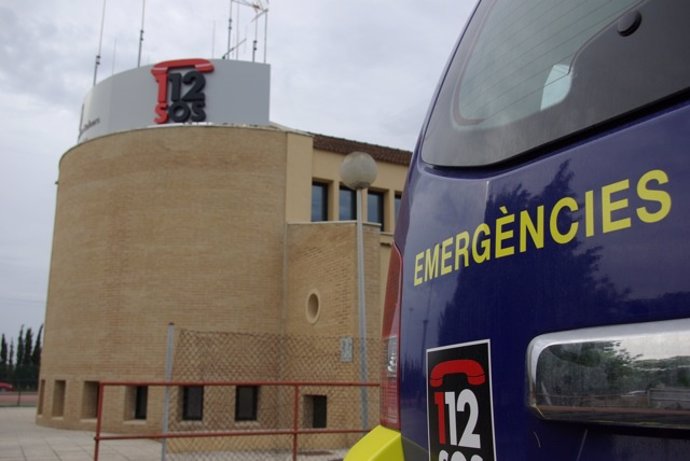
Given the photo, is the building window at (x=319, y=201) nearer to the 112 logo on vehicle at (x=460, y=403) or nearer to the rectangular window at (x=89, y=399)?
the rectangular window at (x=89, y=399)

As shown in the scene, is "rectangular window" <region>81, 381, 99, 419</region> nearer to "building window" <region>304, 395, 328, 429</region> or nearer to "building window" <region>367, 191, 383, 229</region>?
"building window" <region>304, 395, 328, 429</region>

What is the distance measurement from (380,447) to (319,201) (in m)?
18.8

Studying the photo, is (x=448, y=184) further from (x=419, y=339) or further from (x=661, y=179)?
(x=661, y=179)

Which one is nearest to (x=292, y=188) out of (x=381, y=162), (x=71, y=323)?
(x=381, y=162)

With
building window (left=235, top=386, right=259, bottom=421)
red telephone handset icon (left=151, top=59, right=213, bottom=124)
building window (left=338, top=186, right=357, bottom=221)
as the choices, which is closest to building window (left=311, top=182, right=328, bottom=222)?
building window (left=338, top=186, right=357, bottom=221)

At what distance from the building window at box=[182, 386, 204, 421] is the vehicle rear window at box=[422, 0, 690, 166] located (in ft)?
48.7

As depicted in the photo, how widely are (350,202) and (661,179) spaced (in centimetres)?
1991

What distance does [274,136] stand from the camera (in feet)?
63.8

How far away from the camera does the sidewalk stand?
13305 millimetres

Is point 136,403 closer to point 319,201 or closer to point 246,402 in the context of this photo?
→ point 246,402

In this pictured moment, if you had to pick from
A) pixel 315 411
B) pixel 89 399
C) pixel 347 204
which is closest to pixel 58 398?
pixel 89 399

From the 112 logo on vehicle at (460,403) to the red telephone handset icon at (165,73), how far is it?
19390mm

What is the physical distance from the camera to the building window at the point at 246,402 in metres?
16.9

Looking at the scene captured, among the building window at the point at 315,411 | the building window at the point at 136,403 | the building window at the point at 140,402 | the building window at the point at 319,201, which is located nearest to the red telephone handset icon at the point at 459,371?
the building window at the point at 315,411
